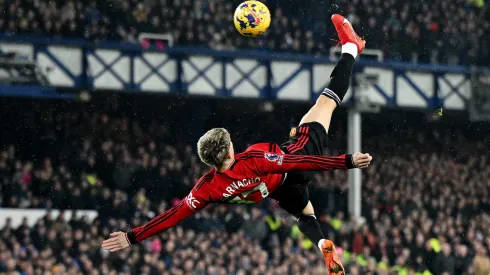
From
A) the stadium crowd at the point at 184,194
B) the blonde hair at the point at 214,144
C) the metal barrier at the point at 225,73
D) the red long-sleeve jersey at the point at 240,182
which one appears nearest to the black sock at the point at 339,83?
the red long-sleeve jersey at the point at 240,182

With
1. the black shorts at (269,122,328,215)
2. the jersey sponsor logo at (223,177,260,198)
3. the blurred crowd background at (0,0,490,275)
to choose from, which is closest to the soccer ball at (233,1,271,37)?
the black shorts at (269,122,328,215)

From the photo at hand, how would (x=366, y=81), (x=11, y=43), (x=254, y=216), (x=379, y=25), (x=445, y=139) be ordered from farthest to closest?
1. (x=445, y=139)
2. (x=379, y=25)
3. (x=366, y=81)
4. (x=11, y=43)
5. (x=254, y=216)

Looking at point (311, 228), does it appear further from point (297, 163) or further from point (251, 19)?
point (251, 19)

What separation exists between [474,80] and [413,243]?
7499 millimetres

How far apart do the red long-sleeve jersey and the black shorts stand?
325 mm

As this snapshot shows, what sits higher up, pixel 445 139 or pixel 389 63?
pixel 389 63

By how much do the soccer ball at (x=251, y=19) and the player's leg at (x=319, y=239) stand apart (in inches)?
105

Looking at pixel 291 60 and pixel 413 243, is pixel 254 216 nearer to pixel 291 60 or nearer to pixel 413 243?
pixel 413 243

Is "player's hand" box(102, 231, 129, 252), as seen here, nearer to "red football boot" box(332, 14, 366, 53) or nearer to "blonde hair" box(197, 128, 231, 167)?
"blonde hair" box(197, 128, 231, 167)

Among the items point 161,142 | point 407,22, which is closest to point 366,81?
point 407,22

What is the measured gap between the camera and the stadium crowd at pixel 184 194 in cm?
1833

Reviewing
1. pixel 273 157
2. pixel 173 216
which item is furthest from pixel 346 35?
pixel 173 216

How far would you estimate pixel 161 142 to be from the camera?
83.3 ft

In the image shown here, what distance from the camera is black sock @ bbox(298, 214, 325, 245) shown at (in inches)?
420
